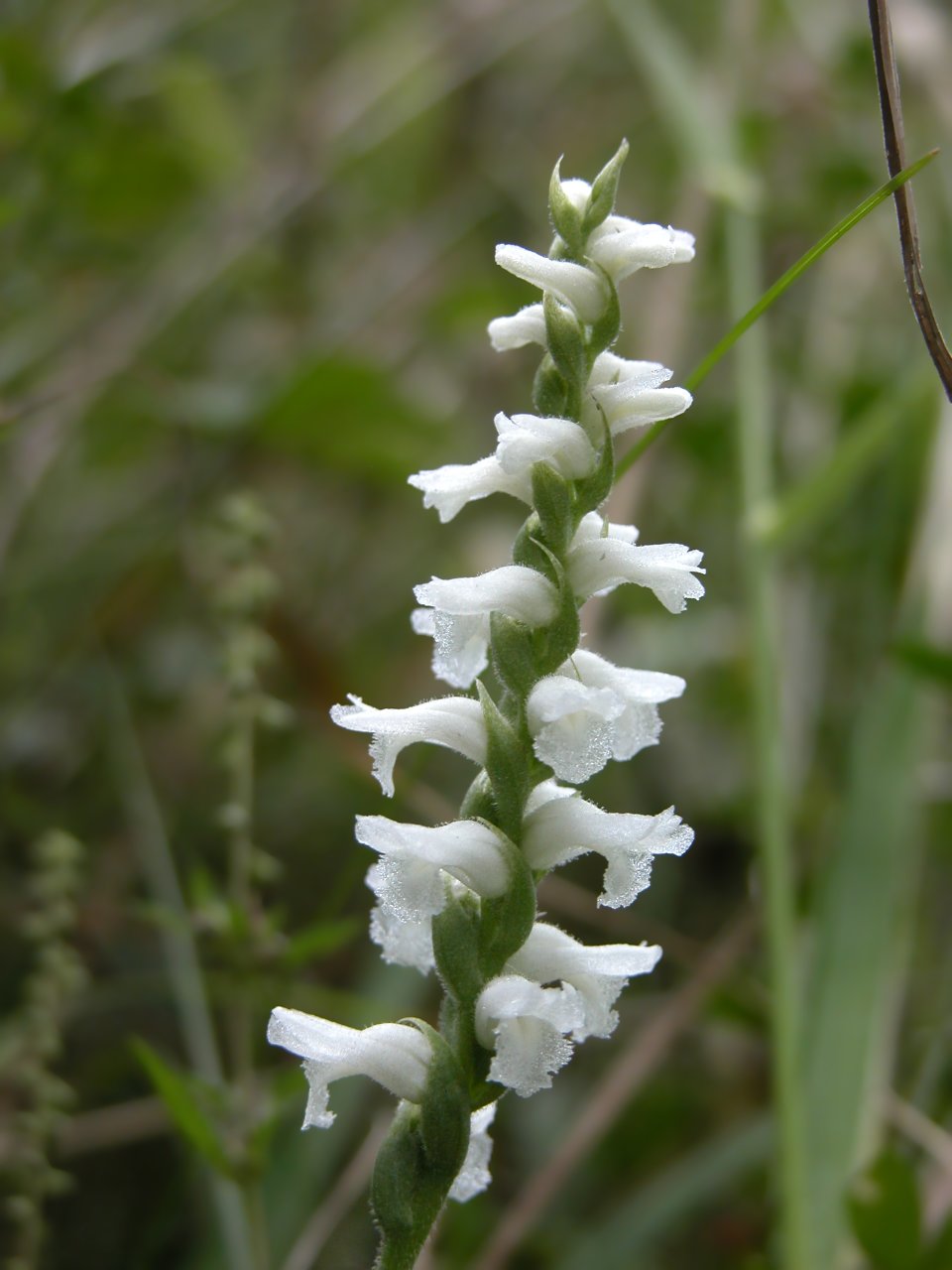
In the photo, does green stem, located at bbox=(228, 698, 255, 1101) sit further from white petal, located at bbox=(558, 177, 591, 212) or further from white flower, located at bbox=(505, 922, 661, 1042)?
white petal, located at bbox=(558, 177, 591, 212)

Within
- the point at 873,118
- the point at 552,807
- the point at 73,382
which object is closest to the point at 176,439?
the point at 73,382

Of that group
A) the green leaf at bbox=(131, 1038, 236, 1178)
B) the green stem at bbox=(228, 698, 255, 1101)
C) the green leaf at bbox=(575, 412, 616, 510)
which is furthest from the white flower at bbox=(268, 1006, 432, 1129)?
the green stem at bbox=(228, 698, 255, 1101)

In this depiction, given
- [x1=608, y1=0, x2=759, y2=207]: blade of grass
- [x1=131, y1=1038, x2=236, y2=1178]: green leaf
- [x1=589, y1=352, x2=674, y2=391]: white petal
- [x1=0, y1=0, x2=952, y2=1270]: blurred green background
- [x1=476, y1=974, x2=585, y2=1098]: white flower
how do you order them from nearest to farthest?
[x1=476, y1=974, x2=585, y2=1098]: white flower → [x1=589, y1=352, x2=674, y2=391]: white petal → [x1=131, y1=1038, x2=236, y2=1178]: green leaf → [x1=0, y1=0, x2=952, y2=1270]: blurred green background → [x1=608, y1=0, x2=759, y2=207]: blade of grass

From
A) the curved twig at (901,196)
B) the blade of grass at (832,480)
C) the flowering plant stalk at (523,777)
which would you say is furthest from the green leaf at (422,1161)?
the blade of grass at (832,480)

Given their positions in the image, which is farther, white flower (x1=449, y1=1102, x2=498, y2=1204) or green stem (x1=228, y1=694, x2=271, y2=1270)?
green stem (x1=228, y1=694, x2=271, y2=1270)

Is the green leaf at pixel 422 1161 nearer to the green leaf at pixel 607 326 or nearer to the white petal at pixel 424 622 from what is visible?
the white petal at pixel 424 622
